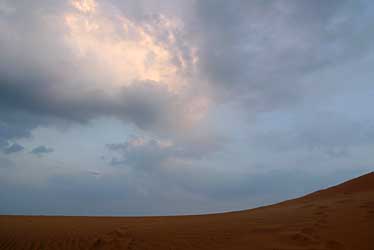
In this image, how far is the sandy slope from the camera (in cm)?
801

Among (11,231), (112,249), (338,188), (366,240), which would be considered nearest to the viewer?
(366,240)

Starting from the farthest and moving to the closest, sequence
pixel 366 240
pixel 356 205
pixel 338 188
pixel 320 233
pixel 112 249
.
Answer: pixel 338 188, pixel 356 205, pixel 112 249, pixel 320 233, pixel 366 240

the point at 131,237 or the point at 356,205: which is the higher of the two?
the point at 356,205

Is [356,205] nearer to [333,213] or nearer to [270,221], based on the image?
[333,213]

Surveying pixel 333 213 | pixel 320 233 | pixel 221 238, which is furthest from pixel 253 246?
pixel 333 213

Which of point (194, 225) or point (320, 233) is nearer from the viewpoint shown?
point (320, 233)

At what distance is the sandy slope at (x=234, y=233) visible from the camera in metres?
8.01

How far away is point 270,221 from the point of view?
1023 centimetres

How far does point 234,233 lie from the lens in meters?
9.43

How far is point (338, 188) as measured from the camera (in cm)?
1571

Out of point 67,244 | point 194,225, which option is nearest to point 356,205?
point 194,225

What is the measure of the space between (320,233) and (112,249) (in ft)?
19.3

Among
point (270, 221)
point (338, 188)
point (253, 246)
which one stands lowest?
point (253, 246)

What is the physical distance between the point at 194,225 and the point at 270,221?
2.66 meters
